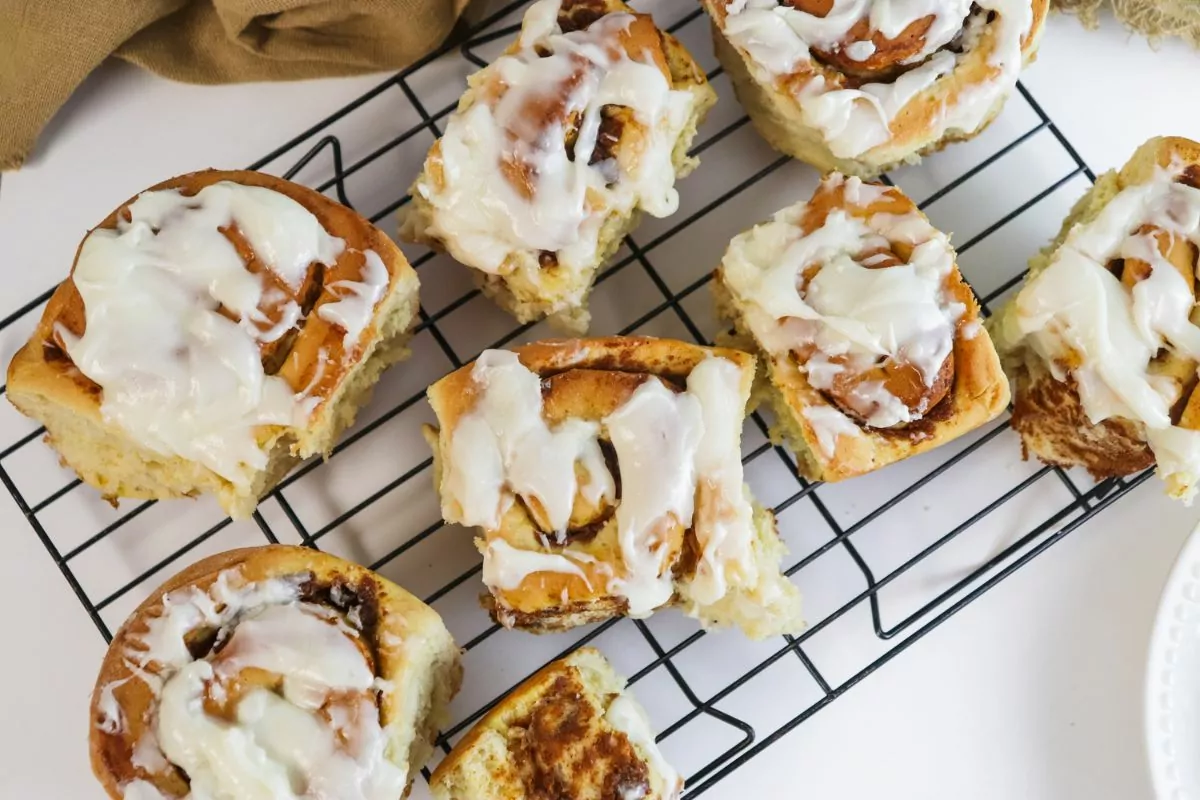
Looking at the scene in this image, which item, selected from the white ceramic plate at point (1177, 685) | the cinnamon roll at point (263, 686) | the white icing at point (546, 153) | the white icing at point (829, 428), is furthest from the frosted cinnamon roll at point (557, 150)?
the white ceramic plate at point (1177, 685)

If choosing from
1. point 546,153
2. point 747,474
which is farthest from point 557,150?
point 747,474

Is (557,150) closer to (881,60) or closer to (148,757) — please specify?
(881,60)

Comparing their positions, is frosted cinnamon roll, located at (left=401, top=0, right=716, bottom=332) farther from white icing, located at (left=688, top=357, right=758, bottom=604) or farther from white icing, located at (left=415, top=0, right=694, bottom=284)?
white icing, located at (left=688, top=357, right=758, bottom=604)

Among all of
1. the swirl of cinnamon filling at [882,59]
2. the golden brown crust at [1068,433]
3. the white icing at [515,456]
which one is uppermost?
the swirl of cinnamon filling at [882,59]

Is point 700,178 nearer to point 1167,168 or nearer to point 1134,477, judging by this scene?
point 1167,168

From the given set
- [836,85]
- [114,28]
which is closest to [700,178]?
[836,85]

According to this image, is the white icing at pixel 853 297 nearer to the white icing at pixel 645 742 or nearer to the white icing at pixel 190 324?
the white icing at pixel 645 742

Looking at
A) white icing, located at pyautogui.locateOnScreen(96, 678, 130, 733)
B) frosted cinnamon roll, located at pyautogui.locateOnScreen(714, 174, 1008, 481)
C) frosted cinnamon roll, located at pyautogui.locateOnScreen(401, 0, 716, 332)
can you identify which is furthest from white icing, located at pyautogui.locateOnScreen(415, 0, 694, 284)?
white icing, located at pyautogui.locateOnScreen(96, 678, 130, 733)
